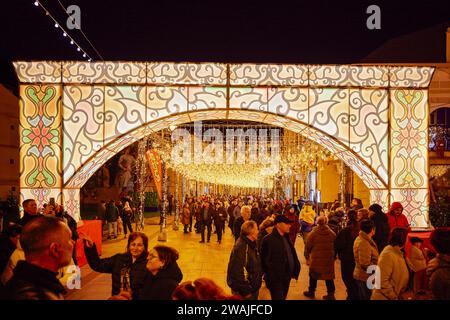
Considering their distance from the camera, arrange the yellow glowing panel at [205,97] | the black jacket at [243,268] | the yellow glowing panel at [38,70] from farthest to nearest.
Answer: the yellow glowing panel at [205,97] < the yellow glowing panel at [38,70] < the black jacket at [243,268]

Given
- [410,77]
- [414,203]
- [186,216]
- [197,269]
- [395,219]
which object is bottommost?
[197,269]

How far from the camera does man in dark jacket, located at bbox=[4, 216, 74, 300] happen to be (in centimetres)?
271

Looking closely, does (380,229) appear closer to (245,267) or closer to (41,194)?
(245,267)

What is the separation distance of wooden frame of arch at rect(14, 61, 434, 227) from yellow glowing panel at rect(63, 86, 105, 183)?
0.07 feet

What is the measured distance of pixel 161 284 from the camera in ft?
14.7

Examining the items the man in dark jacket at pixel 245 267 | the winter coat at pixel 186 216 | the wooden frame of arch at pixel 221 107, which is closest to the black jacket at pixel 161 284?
the man in dark jacket at pixel 245 267

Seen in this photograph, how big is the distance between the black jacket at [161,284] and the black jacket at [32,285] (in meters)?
1.67

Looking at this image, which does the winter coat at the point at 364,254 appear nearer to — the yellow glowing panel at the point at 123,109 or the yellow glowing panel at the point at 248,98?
the yellow glowing panel at the point at 248,98

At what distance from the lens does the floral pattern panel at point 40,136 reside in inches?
394

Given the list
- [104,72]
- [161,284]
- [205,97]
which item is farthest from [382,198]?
[161,284]

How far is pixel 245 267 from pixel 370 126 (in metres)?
5.18
